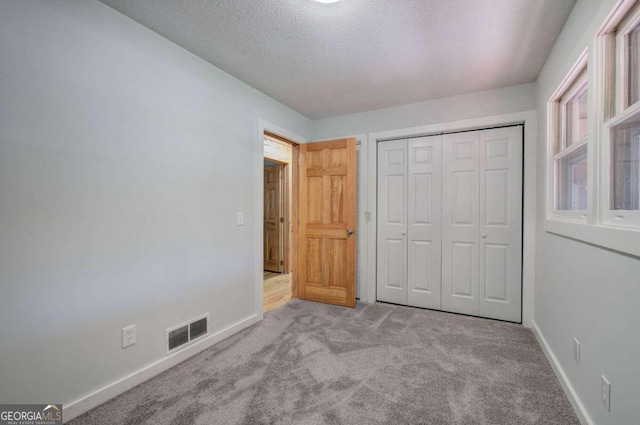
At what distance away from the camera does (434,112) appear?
312 cm

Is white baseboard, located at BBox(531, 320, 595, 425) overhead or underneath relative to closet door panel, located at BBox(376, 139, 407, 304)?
underneath

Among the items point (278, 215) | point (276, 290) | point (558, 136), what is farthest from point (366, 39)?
point (278, 215)

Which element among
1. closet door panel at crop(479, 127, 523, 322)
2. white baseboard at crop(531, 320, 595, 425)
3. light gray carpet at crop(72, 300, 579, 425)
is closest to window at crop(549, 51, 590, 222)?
closet door panel at crop(479, 127, 523, 322)

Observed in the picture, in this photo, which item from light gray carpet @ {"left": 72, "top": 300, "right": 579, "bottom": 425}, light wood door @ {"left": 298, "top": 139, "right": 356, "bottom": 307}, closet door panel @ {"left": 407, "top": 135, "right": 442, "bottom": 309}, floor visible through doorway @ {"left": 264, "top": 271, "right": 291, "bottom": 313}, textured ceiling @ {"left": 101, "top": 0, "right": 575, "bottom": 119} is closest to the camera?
light gray carpet @ {"left": 72, "top": 300, "right": 579, "bottom": 425}

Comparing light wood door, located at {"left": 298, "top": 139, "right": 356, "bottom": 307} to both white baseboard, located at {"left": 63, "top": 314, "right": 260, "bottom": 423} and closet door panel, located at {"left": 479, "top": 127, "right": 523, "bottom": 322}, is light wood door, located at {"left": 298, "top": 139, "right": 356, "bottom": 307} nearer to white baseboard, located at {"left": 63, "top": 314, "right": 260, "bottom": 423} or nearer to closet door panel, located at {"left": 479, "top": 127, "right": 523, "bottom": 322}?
white baseboard, located at {"left": 63, "top": 314, "right": 260, "bottom": 423}

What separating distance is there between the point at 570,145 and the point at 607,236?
3.17ft

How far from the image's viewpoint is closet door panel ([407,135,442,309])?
10.4 feet

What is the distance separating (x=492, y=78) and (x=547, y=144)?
32.4 inches

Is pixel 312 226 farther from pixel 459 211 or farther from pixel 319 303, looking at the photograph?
pixel 459 211

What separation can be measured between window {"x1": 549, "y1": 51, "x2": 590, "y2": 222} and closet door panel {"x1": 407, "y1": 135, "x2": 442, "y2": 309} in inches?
42.2

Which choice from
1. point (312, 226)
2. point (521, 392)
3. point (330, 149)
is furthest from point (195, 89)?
point (521, 392)

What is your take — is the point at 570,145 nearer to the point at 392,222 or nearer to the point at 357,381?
the point at 392,222

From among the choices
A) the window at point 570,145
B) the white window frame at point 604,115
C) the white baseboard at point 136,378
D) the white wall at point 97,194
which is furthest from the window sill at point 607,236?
the white baseboard at point 136,378

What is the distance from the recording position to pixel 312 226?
3562mm
